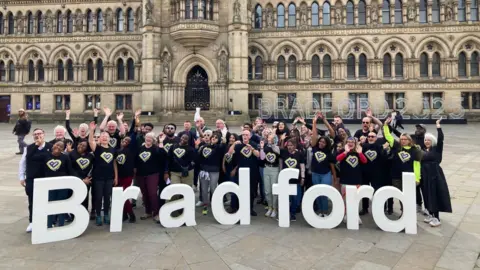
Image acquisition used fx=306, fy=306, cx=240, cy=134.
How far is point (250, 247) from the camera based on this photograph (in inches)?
205

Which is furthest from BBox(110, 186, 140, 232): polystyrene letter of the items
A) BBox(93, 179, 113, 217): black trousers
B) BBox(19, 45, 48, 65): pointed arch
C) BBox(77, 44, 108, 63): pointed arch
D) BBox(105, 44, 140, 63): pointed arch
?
BBox(19, 45, 48, 65): pointed arch

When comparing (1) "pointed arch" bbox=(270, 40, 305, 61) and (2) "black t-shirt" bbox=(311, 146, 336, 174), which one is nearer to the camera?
(2) "black t-shirt" bbox=(311, 146, 336, 174)

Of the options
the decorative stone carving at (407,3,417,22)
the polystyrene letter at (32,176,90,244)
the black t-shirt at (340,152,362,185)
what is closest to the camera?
the polystyrene letter at (32,176,90,244)

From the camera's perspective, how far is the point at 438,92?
96.0 ft

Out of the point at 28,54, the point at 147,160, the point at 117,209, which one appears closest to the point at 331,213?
the point at 147,160

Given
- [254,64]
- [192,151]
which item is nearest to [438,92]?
[254,64]

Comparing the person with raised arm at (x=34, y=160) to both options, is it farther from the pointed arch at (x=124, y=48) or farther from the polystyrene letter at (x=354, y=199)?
the pointed arch at (x=124, y=48)

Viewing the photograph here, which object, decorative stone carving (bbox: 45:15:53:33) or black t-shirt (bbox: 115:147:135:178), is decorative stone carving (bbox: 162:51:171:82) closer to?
decorative stone carving (bbox: 45:15:53:33)

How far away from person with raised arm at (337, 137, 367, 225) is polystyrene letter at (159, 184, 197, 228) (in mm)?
3196

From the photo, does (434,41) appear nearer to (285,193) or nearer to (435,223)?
(435,223)

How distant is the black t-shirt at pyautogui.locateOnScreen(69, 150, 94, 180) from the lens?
20.0 ft

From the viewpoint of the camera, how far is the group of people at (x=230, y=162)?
6.08 m

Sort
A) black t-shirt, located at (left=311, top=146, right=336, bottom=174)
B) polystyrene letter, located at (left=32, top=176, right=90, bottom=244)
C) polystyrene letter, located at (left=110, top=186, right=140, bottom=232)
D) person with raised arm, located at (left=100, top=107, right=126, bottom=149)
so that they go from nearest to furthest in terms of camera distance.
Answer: polystyrene letter, located at (left=32, top=176, right=90, bottom=244)
polystyrene letter, located at (left=110, top=186, right=140, bottom=232)
black t-shirt, located at (left=311, top=146, right=336, bottom=174)
person with raised arm, located at (left=100, top=107, right=126, bottom=149)

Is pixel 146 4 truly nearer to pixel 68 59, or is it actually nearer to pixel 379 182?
pixel 68 59
